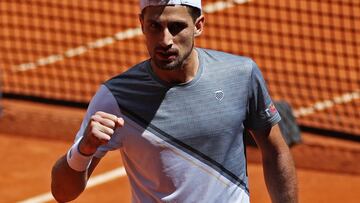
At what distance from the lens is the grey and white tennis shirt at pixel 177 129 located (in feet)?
14.2

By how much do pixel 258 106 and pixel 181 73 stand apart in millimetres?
385

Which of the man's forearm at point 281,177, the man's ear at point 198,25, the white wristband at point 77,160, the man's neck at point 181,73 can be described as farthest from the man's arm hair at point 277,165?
the white wristband at point 77,160

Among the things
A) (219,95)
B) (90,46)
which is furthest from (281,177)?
(90,46)

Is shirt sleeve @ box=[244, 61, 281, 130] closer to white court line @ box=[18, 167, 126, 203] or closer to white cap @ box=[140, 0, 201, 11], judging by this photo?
white cap @ box=[140, 0, 201, 11]

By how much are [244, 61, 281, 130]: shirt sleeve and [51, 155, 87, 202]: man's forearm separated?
0.75 meters

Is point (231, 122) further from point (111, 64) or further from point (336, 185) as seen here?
point (111, 64)

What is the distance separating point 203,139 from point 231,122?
0.46 ft

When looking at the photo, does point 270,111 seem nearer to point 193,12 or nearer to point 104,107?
point 193,12

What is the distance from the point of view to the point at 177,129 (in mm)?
4332

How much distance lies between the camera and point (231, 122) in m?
4.37

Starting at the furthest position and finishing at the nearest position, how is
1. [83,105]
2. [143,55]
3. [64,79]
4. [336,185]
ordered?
[143,55], [64,79], [83,105], [336,185]

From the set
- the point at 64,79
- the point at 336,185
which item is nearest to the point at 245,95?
the point at 336,185

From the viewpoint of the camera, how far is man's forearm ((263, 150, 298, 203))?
4.50 m

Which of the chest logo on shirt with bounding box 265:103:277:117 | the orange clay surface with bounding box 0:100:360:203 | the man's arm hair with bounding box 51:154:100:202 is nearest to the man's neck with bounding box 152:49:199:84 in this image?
the chest logo on shirt with bounding box 265:103:277:117
